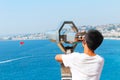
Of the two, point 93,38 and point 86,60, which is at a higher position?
point 93,38

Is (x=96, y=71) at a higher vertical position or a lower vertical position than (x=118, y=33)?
higher

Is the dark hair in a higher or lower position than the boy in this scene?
higher

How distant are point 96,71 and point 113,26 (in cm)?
9515

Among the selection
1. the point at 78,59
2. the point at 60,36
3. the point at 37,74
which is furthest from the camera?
the point at 37,74

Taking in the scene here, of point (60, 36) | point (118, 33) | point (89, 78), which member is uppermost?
point (60, 36)

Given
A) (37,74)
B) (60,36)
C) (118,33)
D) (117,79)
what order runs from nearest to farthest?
(60,36)
(117,79)
(37,74)
(118,33)

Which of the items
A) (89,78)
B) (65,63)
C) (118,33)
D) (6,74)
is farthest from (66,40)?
(118,33)

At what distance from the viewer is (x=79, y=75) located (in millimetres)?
1559

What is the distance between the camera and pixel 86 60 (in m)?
1.57

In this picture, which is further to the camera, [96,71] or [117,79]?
[117,79]

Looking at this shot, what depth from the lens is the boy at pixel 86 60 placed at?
5.08 ft

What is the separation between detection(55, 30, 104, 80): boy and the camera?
1.55 m

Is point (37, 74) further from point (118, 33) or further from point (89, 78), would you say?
point (118, 33)

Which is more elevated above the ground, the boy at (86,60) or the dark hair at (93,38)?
the dark hair at (93,38)
